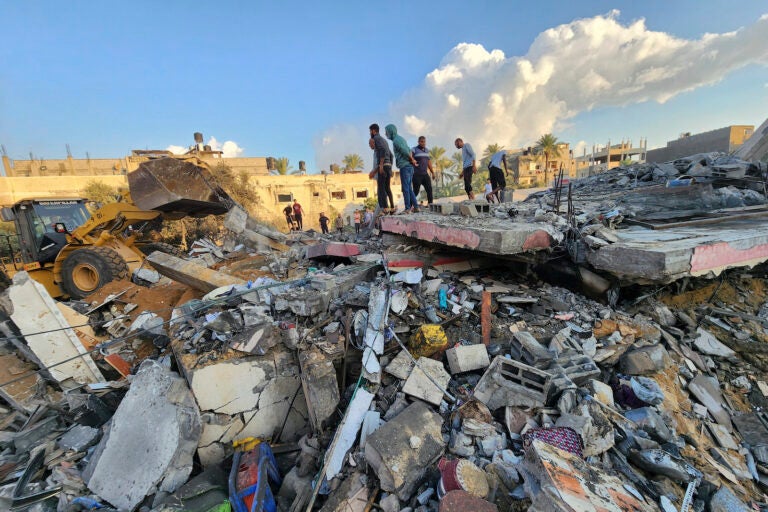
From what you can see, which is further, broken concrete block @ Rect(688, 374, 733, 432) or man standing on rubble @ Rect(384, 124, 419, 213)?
man standing on rubble @ Rect(384, 124, 419, 213)

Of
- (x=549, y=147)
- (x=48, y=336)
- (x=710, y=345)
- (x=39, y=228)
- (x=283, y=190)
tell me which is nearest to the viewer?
(x=710, y=345)

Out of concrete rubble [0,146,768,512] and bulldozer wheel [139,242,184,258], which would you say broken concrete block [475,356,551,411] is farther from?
bulldozer wheel [139,242,184,258]

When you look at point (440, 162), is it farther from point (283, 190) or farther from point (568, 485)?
point (568, 485)

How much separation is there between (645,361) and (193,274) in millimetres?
5444

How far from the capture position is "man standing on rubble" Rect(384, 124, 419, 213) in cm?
532

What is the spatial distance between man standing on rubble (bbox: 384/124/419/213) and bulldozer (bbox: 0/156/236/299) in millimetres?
3600

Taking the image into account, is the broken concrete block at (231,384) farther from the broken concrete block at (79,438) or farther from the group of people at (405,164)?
the group of people at (405,164)

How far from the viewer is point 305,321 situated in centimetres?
327

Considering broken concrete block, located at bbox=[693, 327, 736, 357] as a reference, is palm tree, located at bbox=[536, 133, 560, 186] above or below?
above

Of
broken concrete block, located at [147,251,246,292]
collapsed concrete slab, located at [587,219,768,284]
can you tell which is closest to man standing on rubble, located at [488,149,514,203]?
collapsed concrete slab, located at [587,219,768,284]

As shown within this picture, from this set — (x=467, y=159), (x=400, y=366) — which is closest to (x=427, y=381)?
(x=400, y=366)

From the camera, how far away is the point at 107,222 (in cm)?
588

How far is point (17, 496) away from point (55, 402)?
1.57 meters

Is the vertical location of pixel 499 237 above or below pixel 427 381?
above
